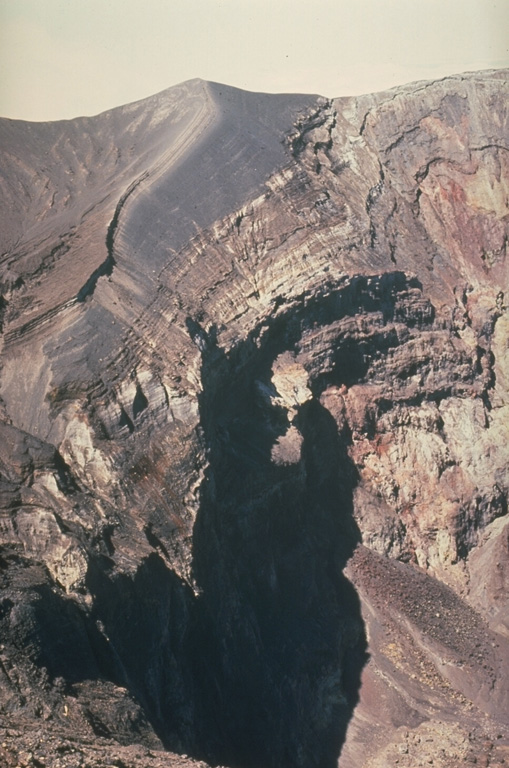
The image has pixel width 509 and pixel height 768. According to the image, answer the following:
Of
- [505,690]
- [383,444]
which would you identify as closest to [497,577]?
[505,690]

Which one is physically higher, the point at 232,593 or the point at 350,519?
the point at 350,519

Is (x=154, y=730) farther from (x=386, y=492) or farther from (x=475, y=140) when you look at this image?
(x=475, y=140)

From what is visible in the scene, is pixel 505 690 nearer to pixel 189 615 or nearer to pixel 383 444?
pixel 383 444

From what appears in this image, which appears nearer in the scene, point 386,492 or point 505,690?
point 505,690

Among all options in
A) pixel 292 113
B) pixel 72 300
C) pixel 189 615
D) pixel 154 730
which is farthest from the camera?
pixel 292 113

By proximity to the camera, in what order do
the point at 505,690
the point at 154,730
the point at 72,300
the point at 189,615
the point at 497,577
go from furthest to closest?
the point at 497,577 → the point at 505,690 → the point at 72,300 → the point at 189,615 → the point at 154,730

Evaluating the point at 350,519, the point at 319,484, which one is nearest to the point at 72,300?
the point at 319,484

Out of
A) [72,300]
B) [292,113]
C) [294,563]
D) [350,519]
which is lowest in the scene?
[294,563]
